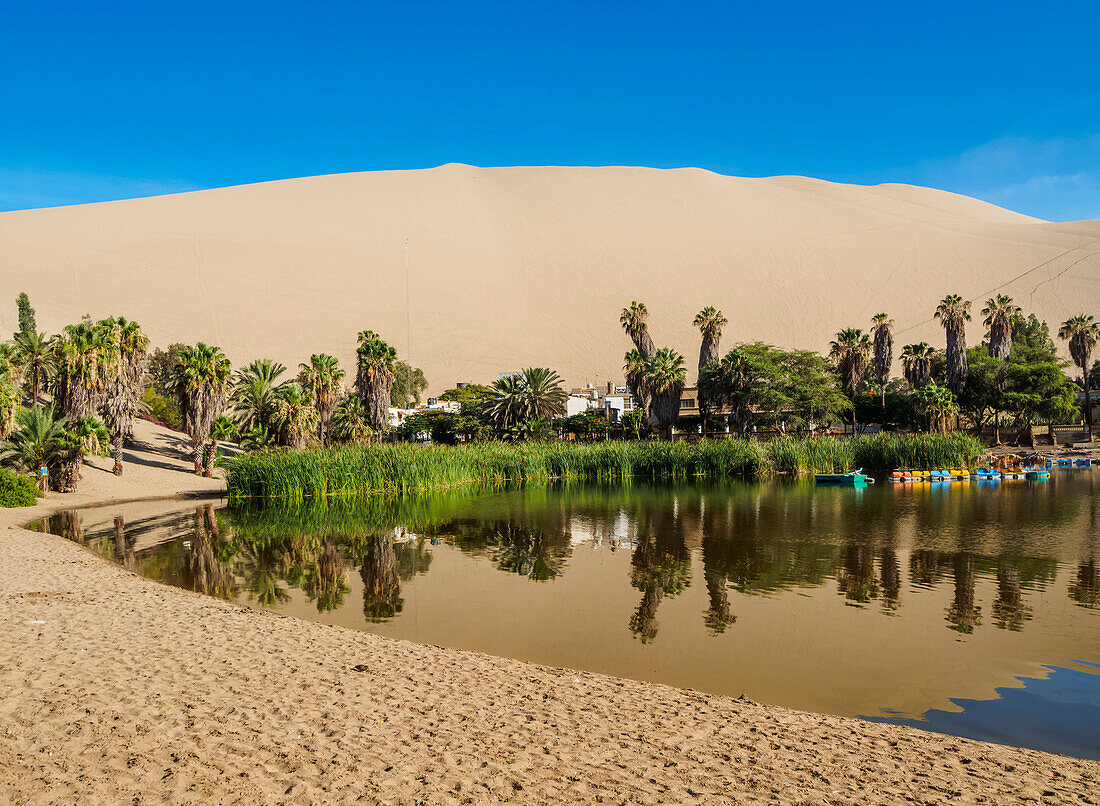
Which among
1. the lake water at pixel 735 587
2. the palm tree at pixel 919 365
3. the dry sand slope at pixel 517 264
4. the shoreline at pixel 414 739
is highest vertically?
the dry sand slope at pixel 517 264

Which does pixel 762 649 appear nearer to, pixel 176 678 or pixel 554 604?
pixel 554 604

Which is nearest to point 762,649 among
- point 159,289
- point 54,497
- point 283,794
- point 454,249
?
point 283,794

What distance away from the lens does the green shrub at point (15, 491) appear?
83.8ft

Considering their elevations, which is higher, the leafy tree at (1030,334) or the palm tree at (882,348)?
the leafy tree at (1030,334)

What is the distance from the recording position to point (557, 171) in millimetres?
160125

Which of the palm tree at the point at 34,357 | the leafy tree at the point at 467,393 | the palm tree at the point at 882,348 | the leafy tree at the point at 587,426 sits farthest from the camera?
the leafy tree at the point at 467,393

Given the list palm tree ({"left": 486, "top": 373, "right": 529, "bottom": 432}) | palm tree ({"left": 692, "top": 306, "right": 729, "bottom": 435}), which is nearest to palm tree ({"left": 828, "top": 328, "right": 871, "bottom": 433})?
palm tree ({"left": 692, "top": 306, "right": 729, "bottom": 435})

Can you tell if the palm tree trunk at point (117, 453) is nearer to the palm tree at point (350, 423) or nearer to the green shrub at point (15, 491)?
the green shrub at point (15, 491)

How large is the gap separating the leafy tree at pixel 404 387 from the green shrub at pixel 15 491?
43.6m

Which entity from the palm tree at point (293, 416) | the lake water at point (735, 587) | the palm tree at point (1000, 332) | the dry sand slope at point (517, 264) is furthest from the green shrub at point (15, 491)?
the dry sand slope at point (517, 264)

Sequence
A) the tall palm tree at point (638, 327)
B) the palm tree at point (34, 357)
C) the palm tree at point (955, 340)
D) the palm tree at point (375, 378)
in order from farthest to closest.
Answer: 1. the tall palm tree at point (638, 327)
2. the palm tree at point (955, 340)
3. the palm tree at point (375, 378)
4. the palm tree at point (34, 357)

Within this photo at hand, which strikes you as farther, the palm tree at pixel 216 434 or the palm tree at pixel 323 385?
the palm tree at pixel 323 385

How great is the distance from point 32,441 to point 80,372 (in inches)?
179

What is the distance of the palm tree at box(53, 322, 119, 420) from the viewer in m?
32.7
